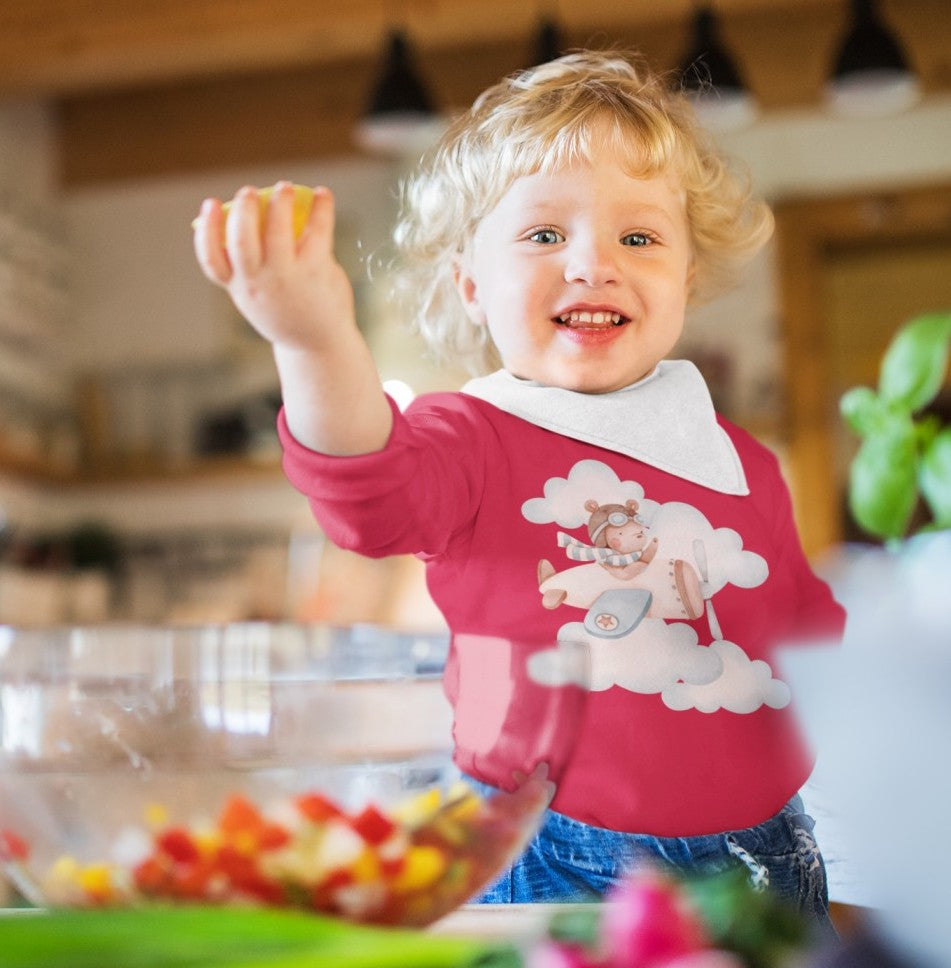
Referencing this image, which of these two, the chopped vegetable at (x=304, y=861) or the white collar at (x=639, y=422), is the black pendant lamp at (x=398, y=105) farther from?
the chopped vegetable at (x=304, y=861)

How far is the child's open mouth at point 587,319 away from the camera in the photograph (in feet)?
2.53

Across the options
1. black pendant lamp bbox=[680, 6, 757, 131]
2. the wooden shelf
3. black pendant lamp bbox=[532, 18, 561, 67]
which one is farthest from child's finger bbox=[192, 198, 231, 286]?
the wooden shelf

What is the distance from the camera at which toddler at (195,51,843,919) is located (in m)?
0.63

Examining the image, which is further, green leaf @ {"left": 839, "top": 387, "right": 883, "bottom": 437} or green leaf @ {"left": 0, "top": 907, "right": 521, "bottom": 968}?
green leaf @ {"left": 839, "top": 387, "right": 883, "bottom": 437}

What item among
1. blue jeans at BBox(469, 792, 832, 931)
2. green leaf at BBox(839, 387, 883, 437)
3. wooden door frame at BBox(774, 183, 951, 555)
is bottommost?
blue jeans at BBox(469, 792, 832, 931)

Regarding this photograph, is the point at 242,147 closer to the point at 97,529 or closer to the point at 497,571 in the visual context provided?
the point at 97,529

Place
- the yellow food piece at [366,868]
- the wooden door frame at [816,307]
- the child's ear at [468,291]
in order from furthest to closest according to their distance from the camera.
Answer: the wooden door frame at [816,307], the child's ear at [468,291], the yellow food piece at [366,868]

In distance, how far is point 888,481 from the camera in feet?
3.31

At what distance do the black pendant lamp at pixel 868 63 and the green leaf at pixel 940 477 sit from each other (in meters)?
2.34

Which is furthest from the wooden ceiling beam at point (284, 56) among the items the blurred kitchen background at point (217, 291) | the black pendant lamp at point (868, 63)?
the black pendant lamp at point (868, 63)

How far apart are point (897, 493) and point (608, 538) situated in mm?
392

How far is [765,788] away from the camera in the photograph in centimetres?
67

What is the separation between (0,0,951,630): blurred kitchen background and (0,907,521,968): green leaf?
126 inches

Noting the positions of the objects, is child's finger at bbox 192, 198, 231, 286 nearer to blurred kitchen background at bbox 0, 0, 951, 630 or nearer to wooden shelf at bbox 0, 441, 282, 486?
blurred kitchen background at bbox 0, 0, 951, 630
